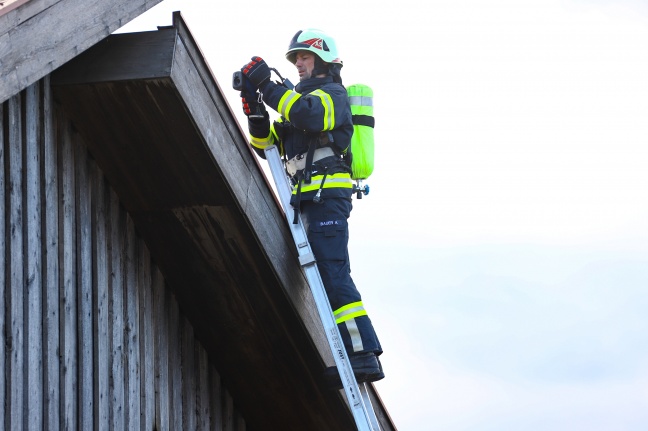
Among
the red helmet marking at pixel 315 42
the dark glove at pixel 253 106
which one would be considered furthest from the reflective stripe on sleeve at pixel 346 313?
the red helmet marking at pixel 315 42

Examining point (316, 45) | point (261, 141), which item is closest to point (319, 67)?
point (316, 45)

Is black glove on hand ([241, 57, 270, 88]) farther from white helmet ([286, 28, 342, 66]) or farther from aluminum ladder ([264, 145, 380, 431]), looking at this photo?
aluminum ladder ([264, 145, 380, 431])

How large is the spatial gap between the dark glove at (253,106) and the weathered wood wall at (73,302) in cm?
100

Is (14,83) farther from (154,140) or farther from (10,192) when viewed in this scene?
(154,140)

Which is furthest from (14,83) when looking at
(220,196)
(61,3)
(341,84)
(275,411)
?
(275,411)

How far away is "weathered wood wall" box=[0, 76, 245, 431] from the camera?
18.4ft

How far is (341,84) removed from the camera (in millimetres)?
7383

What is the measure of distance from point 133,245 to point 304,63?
5.39 feet

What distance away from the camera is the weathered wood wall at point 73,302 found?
561 centimetres

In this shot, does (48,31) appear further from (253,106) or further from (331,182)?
(331,182)

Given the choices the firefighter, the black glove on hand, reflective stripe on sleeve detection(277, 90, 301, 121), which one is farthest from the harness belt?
the black glove on hand

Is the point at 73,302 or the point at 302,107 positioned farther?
the point at 302,107

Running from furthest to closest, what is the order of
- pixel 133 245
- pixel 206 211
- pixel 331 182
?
1. pixel 331 182
2. pixel 133 245
3. pixel 206 211

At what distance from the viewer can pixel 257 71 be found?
6863mm
